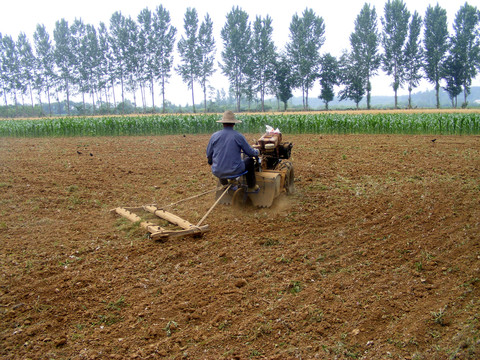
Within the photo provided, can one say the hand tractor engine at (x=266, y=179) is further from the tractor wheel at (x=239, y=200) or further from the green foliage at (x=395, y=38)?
the green foliage at (x=395, y=38)

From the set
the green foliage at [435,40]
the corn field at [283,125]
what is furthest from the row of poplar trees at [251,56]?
the corn field at [283,125]

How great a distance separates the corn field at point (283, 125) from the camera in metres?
19.6

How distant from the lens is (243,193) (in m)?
7.70

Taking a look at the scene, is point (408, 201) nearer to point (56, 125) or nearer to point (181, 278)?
point (181, 278)

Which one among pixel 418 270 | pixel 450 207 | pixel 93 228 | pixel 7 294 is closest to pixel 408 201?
pixel 450 207

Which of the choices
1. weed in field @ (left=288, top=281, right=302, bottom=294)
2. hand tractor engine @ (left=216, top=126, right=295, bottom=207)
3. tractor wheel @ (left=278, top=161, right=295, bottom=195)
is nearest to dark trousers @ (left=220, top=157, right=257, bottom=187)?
hand tractor engine @ (left=216, top=126, right=295, bottom=207)

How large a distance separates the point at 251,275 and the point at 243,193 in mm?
2751

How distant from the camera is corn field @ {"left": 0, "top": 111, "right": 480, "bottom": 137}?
19.6m

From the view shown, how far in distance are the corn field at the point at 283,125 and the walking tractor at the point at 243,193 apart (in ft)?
37.2

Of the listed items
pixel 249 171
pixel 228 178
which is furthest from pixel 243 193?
pixel 228 178

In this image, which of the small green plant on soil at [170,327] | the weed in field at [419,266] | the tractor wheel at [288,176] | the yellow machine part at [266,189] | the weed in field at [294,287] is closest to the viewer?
the small green plant on soil at [170,327]

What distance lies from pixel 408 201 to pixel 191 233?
172 inches

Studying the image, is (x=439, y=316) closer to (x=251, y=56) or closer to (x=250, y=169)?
(x=250, y=169)

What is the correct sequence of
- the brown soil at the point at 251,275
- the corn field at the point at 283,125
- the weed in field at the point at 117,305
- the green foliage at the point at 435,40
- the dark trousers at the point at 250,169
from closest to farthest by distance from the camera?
the brown soil at the point at 251,275 → the weed in field at the point at 117,305 → the dark trousers at the point at 250,169 → the corn field at the point at 283,125 → the green foliage at the point at 435,40
